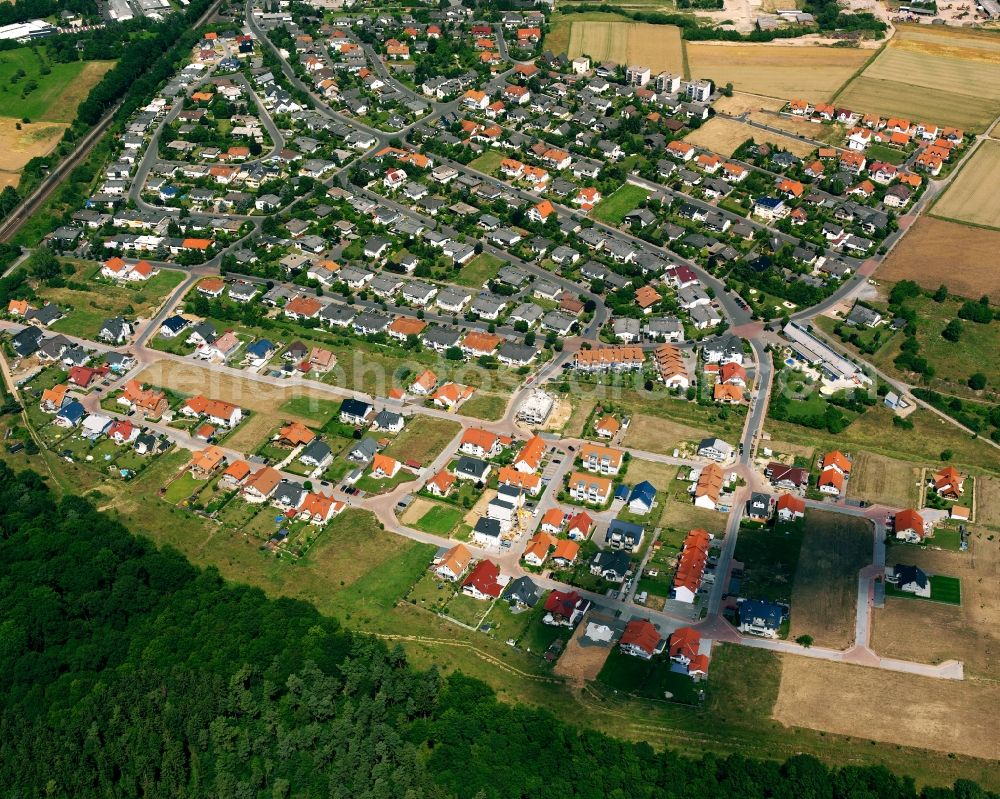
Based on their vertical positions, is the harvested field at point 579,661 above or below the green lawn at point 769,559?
above

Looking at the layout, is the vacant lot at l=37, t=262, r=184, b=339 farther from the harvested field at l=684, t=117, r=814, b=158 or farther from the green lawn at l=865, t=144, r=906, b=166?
the green lawn at l=865, t=144, r=906, b=166

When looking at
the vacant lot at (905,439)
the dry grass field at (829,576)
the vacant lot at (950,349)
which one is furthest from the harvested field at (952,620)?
the vacant lot at (950,349)

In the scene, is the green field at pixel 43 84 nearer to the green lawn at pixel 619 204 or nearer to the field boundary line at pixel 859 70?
the green lawn at pixel 619 204

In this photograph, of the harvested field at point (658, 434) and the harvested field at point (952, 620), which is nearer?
the harvested field at point (952, 620)

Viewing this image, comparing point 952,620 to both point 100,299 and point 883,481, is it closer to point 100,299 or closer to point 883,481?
point 883,481

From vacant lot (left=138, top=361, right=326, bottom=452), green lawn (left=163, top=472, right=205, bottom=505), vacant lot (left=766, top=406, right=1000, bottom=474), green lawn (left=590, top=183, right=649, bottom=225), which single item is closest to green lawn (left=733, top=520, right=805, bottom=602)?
vacant lot (left=766, top=406, right=1000, bottom=474)
